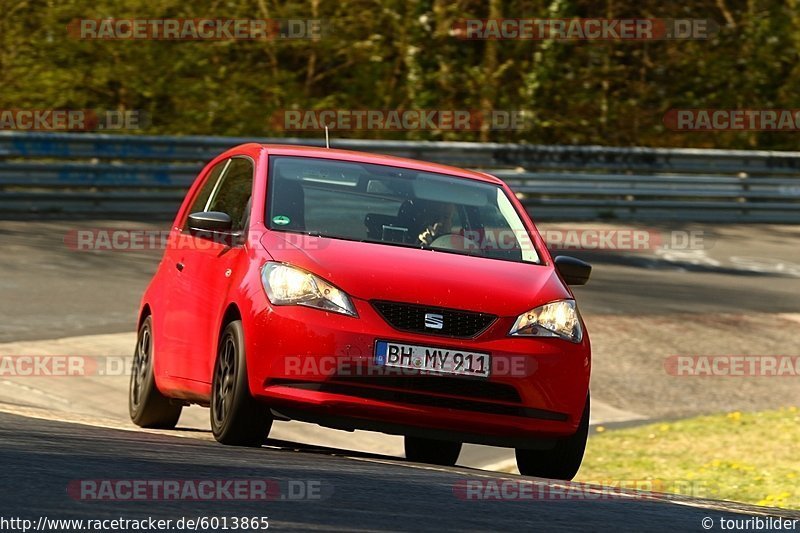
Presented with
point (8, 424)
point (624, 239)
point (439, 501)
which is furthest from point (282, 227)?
point (624, 239)

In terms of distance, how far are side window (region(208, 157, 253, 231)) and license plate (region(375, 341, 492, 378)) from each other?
1273 mm

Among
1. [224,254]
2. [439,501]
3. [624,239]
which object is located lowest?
[624,239]

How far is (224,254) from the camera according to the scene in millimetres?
8484

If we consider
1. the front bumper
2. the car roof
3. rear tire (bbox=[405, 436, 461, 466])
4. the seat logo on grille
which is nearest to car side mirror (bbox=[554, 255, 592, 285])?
the car roof

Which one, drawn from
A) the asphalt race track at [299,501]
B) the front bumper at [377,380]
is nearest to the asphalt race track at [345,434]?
the asphalt race track at [299,501]

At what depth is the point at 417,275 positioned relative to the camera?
7844mm

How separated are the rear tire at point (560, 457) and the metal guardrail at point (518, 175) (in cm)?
1261

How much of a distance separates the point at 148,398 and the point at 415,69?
16866 mm

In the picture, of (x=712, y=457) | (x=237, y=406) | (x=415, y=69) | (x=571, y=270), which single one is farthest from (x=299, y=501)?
(x=415, y=69)

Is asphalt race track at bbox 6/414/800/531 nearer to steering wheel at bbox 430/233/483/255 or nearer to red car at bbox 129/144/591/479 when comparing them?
red car at bbox 129/144/591/479

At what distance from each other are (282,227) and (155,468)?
2044 millimetres

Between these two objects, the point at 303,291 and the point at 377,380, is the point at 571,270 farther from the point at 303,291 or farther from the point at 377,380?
the point at 303,291

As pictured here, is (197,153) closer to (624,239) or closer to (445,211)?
(624,239)

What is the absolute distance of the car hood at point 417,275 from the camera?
7719 millimetres
